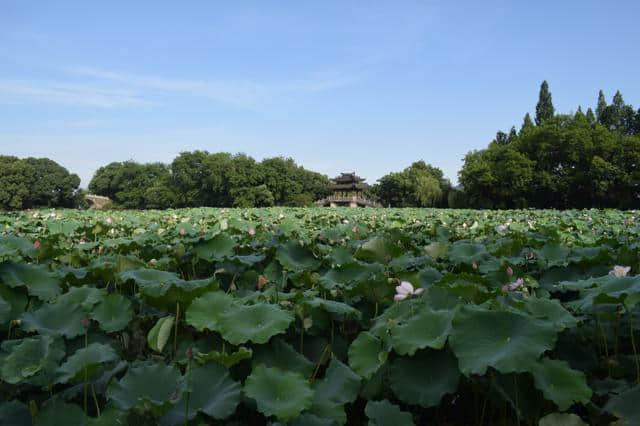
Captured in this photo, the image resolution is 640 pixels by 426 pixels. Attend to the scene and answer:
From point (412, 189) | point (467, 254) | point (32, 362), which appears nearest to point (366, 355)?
point (32, 362)

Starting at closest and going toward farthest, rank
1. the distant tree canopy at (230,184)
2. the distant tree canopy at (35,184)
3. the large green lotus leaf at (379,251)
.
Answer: the large green lotus leaf at (379,251) < the distant tree canopy at (230,184) < the distant tree canopy at (35,184)

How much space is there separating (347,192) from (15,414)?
2597 inches

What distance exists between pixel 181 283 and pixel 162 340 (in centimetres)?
20

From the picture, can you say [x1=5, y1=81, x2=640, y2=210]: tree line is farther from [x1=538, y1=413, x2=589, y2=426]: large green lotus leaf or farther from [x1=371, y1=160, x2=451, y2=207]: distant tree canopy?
[x1=538, y1=413, x2=589, y2=426]: large green lotus leaf

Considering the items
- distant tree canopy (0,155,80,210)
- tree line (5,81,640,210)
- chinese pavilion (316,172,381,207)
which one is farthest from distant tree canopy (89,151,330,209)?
distant tree canopy (0,155,80,210)

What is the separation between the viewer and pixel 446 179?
78.6 metres

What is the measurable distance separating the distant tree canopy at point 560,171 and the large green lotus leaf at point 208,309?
4118 centimetres

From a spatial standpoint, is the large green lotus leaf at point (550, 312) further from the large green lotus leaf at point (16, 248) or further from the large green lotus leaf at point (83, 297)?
the large green lotus leaf at point (16, 248)

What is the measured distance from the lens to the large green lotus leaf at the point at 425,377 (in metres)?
1.32

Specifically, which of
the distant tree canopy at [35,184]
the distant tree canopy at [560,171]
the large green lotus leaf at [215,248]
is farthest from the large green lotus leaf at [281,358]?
the distant tree canopy at [35,184]

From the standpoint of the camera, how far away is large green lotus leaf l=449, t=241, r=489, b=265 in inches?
95.9

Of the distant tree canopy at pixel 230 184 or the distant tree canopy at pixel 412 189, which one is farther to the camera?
A: the distant tree canopy at pixel 412 189

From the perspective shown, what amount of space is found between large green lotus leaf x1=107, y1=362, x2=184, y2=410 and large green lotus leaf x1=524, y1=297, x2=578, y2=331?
1037 mm

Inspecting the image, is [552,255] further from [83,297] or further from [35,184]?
[35,184]
